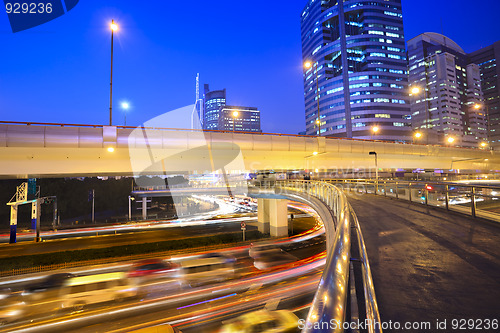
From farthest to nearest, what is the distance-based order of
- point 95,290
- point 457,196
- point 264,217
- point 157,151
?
point 264,217
point 157,151
point 95,290
point 457,196

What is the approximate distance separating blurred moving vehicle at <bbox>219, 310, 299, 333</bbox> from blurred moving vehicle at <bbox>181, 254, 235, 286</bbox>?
5615 millimetres

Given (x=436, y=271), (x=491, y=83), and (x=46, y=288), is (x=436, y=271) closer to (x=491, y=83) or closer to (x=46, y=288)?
(x=46, y=288)

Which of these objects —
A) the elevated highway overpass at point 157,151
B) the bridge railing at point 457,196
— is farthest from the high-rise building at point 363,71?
the bridge railing at point 457,196

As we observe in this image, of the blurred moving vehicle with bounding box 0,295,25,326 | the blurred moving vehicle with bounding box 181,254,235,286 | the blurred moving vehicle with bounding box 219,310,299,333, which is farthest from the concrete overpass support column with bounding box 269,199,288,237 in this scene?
the blurred moving vehicle with bounding box 0,295,25,326

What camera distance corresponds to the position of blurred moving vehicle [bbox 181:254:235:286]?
16.8 meters

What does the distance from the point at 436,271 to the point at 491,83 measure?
263864 mm

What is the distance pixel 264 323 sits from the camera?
35.7ft

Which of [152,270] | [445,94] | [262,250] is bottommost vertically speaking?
[262,250]

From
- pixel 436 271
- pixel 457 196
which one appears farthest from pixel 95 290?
pixel 457 196

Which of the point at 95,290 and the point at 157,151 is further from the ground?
→ the point at 157,151

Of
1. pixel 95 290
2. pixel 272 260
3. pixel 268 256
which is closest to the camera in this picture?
pixel 95 290

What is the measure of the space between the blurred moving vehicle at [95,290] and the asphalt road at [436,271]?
15.4 metres

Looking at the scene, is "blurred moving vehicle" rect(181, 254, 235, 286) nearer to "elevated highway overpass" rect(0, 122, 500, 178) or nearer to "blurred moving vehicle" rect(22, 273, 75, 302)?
"blurred moving vehicle" rect(22, 273, 75, 302)

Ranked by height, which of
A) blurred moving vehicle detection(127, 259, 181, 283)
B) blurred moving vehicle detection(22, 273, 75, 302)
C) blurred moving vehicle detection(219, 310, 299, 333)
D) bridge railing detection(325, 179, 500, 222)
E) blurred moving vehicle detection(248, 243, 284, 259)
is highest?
bridge railing detection(325, 179, 500, 222)
